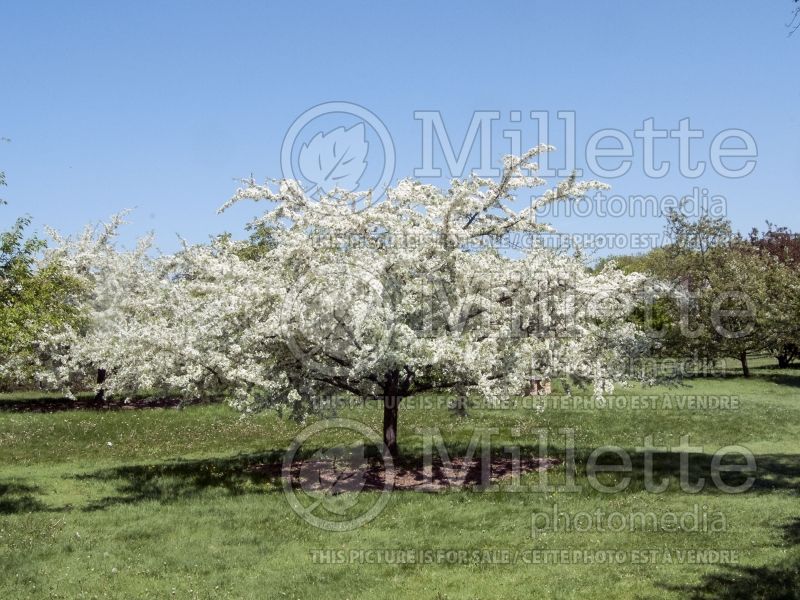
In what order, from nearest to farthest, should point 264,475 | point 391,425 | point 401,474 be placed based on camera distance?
point 401,474, point 264,475, point 391,425

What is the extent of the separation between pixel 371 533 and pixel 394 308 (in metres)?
4.90

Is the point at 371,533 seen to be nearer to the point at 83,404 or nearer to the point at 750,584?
the point at 750,584

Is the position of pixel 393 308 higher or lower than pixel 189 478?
higher

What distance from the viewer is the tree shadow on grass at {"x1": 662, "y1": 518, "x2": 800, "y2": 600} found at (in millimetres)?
10648

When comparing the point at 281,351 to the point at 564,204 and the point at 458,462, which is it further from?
the point at 564,204

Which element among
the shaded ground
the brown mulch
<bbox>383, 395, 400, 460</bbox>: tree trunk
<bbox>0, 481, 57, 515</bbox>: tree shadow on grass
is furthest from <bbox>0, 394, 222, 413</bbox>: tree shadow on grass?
<bbox>383, 395, 400, 460</bbox>: tree trunk

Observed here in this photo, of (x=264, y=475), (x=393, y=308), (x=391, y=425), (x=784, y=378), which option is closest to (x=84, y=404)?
(x=264, y=475)

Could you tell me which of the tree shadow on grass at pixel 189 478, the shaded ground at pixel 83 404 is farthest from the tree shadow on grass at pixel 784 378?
the tree shadow on grass at pixel 189 478

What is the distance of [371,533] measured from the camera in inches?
574

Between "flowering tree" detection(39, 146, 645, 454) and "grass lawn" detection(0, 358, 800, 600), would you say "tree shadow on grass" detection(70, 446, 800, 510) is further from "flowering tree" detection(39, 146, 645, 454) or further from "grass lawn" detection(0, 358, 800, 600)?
"flowering tree" detection(39, 146, 645, 454)

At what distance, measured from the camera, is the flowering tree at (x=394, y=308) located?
1705 centimetres

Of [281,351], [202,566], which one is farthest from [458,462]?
[202,566]

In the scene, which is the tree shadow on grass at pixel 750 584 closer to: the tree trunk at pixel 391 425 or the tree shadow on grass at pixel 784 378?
the tree trunk at pixel 391 425

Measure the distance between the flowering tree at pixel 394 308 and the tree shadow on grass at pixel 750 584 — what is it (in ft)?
20.4
